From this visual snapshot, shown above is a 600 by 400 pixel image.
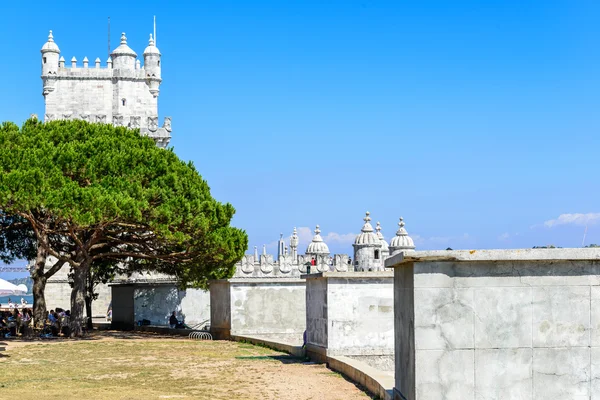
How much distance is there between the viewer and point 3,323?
3203 centimetres

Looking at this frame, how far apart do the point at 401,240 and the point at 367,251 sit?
9.39 ft

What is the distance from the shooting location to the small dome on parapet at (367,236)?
182 feet

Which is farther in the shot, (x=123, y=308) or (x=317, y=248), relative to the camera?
(x=317, y=248)

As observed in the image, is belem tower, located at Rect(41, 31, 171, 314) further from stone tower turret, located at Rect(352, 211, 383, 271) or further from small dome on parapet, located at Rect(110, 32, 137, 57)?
stone tower turret, located at Rect(352, 211, 383, 271)

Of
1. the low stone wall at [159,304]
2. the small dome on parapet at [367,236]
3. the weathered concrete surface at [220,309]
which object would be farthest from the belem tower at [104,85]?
the weathered concrete surface at [220,309]

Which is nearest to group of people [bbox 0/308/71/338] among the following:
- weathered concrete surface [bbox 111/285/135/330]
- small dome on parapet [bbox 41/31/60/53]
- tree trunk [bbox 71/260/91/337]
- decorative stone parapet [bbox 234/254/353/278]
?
tree trunk [bbox 71/260/91/337]

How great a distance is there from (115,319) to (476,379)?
27469mm

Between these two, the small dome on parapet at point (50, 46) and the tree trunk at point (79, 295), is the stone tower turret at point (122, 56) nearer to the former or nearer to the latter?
the small dome on parapet at point (50, 46)

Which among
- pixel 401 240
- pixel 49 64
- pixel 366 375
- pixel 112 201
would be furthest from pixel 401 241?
pixel 366 375

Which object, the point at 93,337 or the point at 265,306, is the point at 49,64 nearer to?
the point at 93,337

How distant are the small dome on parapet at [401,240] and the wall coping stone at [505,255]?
47.0 m

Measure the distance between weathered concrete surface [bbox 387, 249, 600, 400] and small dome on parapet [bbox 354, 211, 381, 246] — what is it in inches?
1795

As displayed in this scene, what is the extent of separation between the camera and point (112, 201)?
26.2 metres

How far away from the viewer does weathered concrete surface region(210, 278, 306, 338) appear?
26188mm
